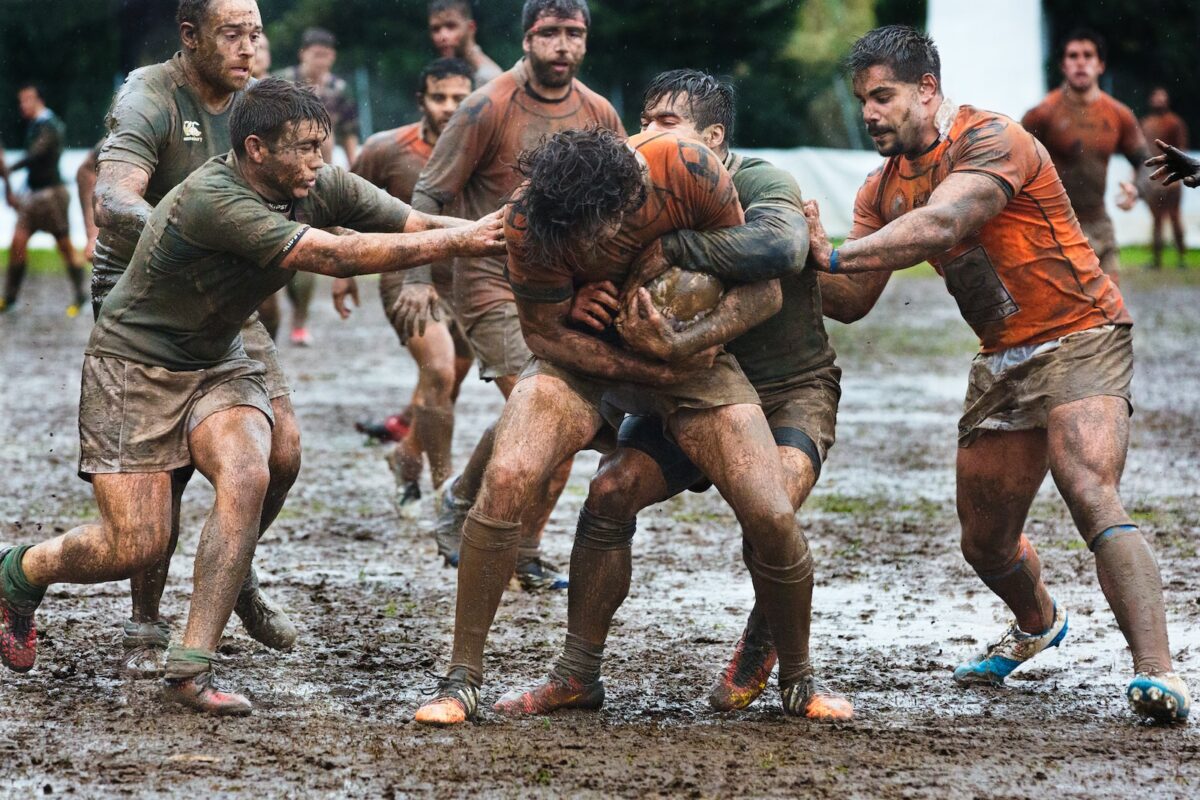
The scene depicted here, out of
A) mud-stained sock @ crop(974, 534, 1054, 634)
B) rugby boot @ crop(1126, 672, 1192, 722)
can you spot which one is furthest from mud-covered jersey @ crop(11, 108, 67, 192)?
rugby boot @ crop(1126, 672, 1192, 722)

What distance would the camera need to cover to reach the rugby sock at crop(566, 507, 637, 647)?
201 inches

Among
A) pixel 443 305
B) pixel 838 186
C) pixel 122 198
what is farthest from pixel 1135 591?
pixel 838 186

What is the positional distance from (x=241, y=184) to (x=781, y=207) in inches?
63.6

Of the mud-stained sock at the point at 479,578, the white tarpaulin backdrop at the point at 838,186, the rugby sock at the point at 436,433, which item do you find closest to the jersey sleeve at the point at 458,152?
the rugby sock at the point at 436,433

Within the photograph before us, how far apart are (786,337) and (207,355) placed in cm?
183

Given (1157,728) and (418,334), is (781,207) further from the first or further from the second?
(418,334)

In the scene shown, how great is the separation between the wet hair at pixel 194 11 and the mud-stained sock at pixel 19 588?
188cm

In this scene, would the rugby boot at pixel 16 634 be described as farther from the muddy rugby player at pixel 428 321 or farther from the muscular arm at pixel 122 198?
the muddy rugby player at pixel 428 321

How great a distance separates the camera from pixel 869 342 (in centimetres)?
1548

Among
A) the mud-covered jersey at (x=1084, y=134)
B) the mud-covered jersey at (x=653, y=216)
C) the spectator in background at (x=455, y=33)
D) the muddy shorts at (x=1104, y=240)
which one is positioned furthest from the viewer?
the mud-covered jersey at (x=1084, y=134)

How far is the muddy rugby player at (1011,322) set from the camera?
16.5 ft

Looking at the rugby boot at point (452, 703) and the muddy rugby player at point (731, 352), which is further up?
the muddy rugby player at point (731, 352)

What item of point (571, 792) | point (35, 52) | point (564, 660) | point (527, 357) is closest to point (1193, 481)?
point (527, 357)

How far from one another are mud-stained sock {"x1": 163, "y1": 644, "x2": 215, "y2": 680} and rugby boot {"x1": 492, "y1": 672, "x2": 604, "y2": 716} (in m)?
0.86
